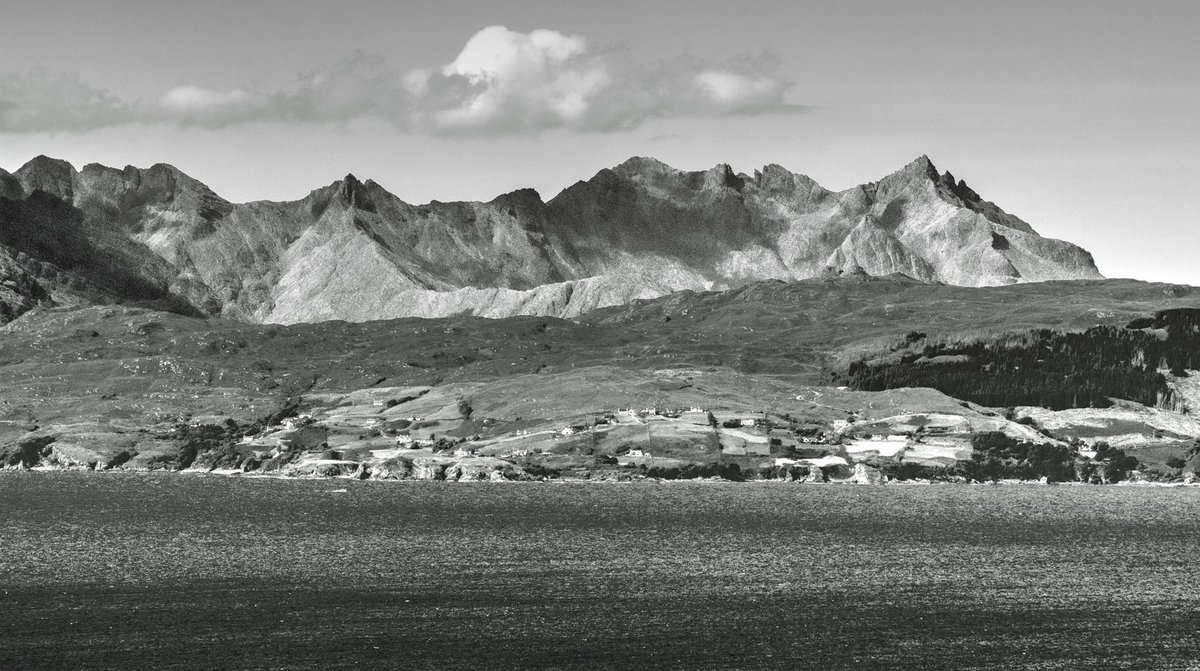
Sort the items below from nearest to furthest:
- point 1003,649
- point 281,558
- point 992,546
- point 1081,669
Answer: point 1081,669 → point 1003,649 → point 281,558 → point 992,546

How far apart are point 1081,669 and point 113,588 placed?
94.0 m

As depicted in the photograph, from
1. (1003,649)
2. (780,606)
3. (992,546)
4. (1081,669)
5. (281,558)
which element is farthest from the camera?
(992,546)

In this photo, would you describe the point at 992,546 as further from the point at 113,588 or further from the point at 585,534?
the point at 113,588

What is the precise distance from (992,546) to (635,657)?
99.3 meters

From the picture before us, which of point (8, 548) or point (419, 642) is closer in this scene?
point (419, 642)

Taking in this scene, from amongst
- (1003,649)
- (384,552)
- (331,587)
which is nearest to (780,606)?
(1003,649)

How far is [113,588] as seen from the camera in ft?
451

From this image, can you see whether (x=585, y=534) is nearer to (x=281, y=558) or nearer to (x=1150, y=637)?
(x=281, y=558)

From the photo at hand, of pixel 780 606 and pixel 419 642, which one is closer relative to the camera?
pixel 419 642

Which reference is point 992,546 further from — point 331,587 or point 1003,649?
point 331,587

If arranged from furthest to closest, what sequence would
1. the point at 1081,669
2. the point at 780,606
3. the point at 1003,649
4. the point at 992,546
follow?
1. the point at 992,546
2. the point at 780,606
3. the point at 1003,649
4. the point at 1081,669

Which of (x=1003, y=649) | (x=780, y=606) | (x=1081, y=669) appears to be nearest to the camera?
(x=1081, y=669)

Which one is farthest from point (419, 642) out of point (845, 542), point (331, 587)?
point (845, 542)

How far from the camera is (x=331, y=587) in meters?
142
